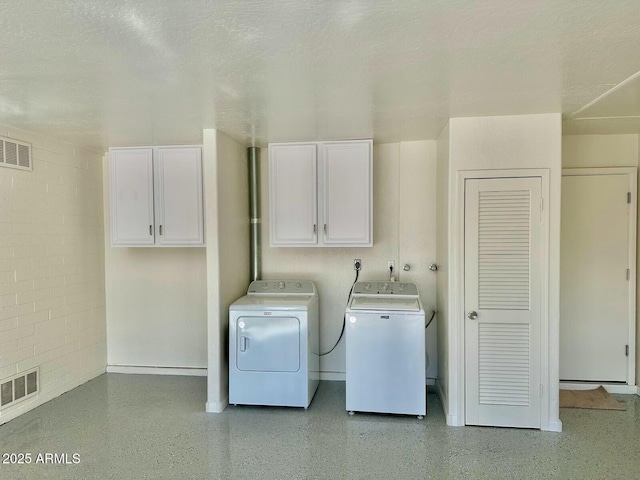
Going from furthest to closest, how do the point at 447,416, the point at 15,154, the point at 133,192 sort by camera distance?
the point at 133,192 < the point at 15,154 < the point at 447,416

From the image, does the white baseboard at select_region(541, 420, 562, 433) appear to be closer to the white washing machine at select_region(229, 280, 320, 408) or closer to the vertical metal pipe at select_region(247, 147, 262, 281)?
the white washing machine at select_region(229, 280, 320, 408)

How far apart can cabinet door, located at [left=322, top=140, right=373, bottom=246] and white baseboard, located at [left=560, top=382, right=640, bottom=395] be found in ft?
7.54

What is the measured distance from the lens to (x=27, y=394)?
3529 mm

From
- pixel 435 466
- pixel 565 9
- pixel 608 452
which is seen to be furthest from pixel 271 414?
pixel 565 9

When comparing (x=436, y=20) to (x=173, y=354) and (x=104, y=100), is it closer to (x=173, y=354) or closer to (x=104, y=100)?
(x=104, y=100)

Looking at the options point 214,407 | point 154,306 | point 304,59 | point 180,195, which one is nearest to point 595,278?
point 304,59

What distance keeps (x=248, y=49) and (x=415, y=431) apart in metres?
2.87

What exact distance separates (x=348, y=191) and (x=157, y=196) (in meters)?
1.85

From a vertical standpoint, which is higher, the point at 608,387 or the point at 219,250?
the point at 219,250

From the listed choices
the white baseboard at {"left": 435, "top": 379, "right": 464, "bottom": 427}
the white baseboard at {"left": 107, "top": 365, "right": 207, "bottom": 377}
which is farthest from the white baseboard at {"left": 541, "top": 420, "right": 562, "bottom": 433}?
the white baseboard at {"left": 107, "top": 365, "right": 207, "bottom": 377}

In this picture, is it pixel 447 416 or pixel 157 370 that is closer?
pixel 447 416

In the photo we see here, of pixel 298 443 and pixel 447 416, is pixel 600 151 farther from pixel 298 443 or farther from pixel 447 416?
pixel 298 443

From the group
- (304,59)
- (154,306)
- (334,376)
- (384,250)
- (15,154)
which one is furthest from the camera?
(154,306)

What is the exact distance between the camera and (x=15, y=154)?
3.41m
